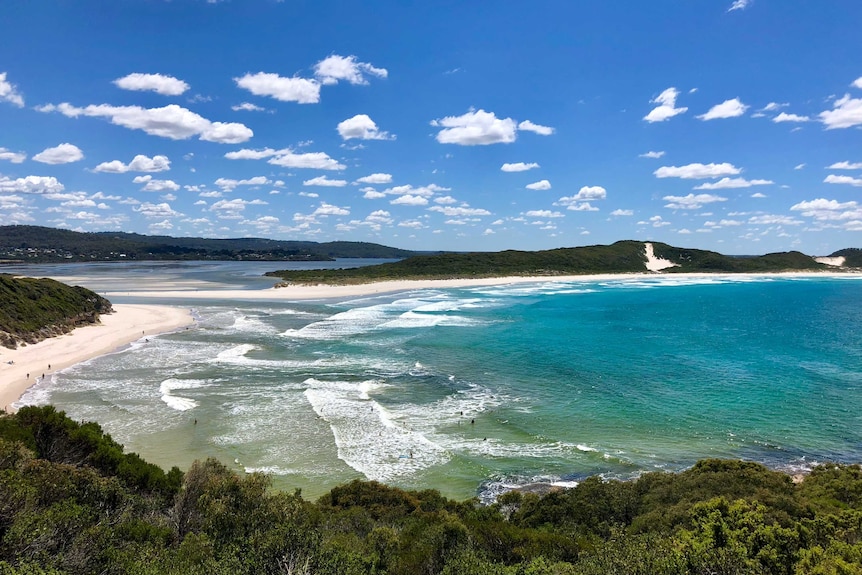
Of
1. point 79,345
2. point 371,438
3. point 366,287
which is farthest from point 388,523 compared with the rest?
point 366,287

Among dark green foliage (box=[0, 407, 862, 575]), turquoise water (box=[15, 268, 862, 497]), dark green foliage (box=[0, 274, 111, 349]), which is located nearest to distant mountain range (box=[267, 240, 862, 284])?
dark green foliage (box=[0, 274, 111, 349])

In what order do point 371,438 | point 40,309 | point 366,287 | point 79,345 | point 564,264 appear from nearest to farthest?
point 371,438 < point 79,345 < point 40,309 < point 366,287 < point 564,264

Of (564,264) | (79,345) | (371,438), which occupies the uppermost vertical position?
(564,264)

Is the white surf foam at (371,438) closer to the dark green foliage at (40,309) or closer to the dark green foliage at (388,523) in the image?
the dark green foliage at (388,523)

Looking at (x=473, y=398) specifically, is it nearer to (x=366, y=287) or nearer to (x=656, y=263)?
(x=366, y=287)

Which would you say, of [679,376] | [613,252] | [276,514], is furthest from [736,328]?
[613,252]

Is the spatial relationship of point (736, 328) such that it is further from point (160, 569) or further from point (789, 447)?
point (160, 569)

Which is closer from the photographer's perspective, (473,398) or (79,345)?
(473,398)
